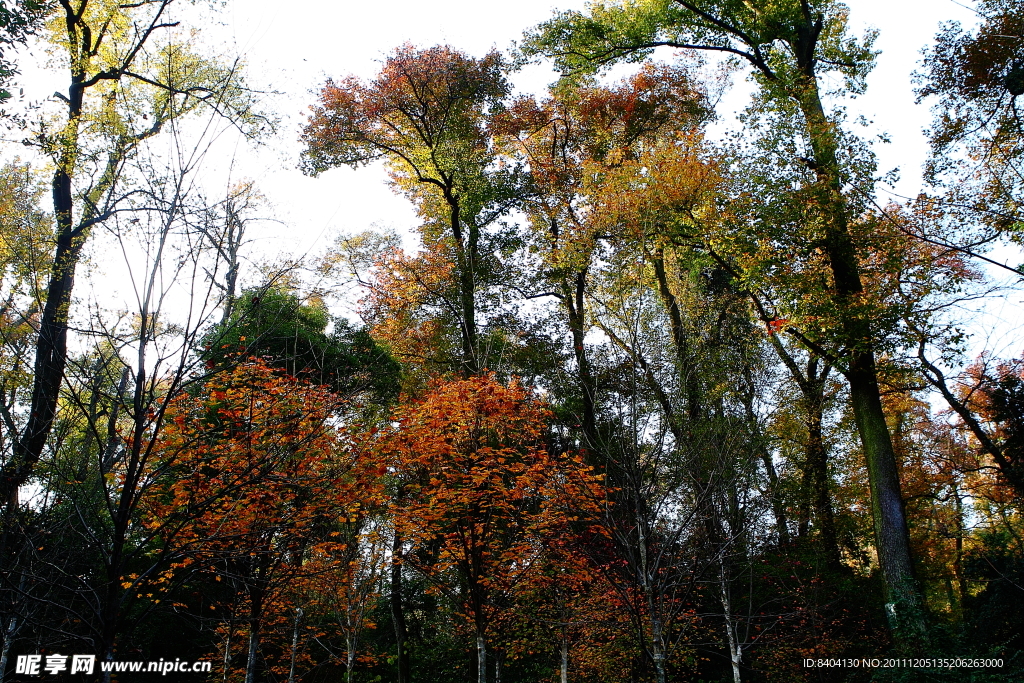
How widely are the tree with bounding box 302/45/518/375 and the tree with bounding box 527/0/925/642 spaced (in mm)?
2421

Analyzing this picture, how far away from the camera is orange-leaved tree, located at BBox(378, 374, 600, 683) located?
8.23 meters

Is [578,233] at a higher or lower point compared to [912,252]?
higher

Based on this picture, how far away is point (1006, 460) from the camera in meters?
11.5

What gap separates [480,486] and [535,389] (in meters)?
5.67

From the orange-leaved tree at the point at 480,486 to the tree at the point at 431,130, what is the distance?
229 inches

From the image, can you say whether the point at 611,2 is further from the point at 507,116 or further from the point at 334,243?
the point at 334,243

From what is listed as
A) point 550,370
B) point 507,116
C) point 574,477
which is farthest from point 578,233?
point 574,477

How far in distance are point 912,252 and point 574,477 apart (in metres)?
6.80

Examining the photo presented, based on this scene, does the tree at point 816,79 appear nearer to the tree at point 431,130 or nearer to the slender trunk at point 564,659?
the tree at point 431,130

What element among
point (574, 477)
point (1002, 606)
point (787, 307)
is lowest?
point (1002, 606)

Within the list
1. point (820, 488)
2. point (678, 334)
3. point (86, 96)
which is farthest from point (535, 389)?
point (86, 96)

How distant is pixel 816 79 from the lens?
11.0 metres

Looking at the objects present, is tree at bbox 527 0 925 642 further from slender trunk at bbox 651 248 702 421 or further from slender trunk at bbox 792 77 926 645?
slender trunk at bbox 651 248 702 421

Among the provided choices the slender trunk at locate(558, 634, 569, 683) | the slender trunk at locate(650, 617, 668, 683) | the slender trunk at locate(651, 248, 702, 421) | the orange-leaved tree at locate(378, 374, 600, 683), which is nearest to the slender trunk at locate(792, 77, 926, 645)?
the slender trunk at locate(651, 248, 702, 421)
